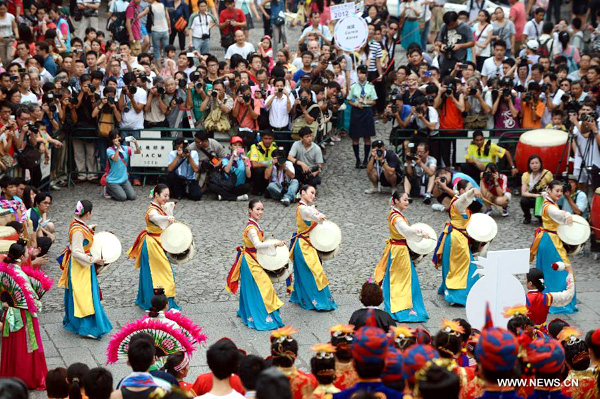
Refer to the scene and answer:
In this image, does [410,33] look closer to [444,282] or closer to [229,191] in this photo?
[229,191]

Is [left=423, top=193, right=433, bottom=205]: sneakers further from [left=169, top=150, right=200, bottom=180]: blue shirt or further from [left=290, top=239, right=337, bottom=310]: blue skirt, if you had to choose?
[left=290, top=239, right=337, bottom=310]: blue skirt

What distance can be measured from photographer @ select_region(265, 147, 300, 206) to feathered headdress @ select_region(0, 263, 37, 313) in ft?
22.3

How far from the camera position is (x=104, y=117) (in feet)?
53.1

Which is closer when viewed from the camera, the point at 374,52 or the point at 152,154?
the point at 152,154

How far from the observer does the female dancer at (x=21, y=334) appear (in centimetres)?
930

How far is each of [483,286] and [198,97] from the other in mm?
9146

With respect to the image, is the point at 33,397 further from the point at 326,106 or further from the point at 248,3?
the point at 248,3

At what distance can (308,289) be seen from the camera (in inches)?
457

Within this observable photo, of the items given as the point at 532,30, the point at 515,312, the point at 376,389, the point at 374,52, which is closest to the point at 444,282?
the point at 515,312

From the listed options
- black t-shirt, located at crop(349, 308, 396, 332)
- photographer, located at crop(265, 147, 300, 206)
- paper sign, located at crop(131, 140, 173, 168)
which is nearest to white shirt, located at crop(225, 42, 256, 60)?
paper sign, located at crop(131, 140, 173, 168)

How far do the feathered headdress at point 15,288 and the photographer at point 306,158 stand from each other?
713 centimetres

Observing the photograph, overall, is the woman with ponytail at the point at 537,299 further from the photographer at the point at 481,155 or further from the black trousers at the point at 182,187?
the black trousers at the point at 182,187

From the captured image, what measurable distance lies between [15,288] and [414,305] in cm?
466

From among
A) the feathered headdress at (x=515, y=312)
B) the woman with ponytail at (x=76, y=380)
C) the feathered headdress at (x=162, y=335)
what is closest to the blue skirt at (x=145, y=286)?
the feathered headdress at (x=162, y=335)
